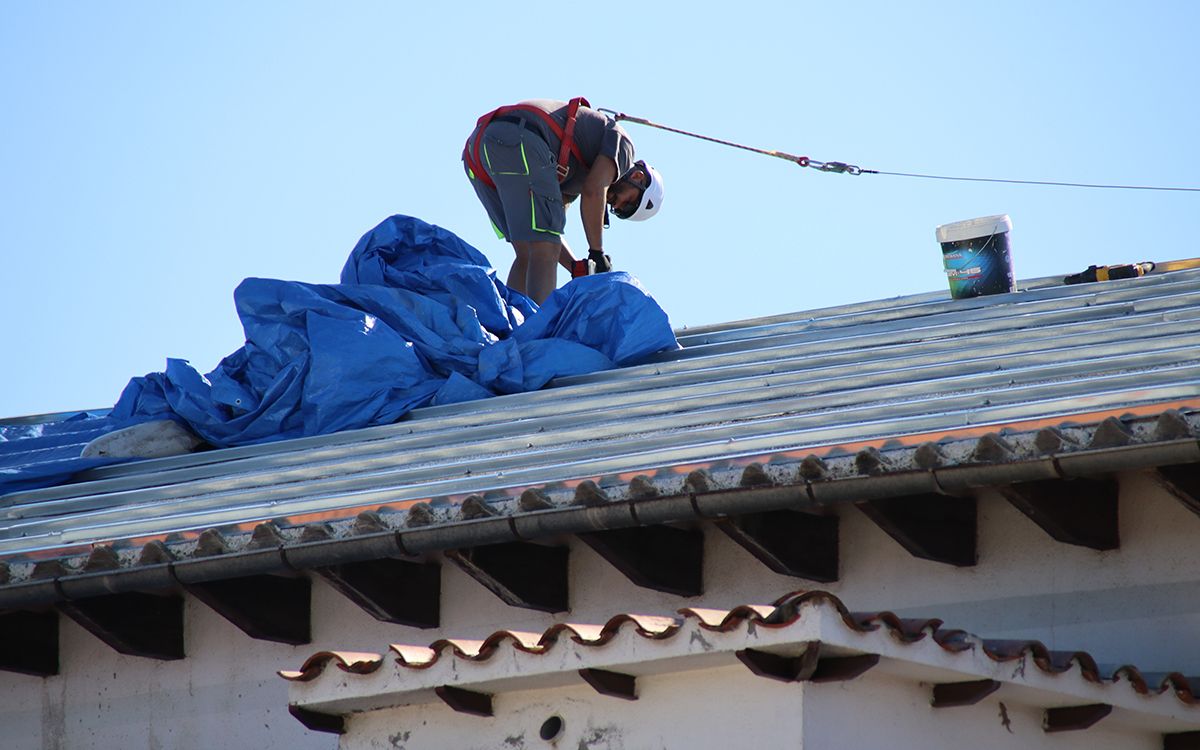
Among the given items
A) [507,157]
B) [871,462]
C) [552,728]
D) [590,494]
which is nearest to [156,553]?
[590,494]

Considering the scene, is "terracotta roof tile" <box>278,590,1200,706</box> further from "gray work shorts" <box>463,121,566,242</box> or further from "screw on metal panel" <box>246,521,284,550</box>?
"gray work shorts" <box>463,121,566,242</box>

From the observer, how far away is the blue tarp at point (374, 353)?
8938 millimetres

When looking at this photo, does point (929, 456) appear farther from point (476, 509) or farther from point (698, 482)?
point (476, 509)

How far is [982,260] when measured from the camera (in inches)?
371

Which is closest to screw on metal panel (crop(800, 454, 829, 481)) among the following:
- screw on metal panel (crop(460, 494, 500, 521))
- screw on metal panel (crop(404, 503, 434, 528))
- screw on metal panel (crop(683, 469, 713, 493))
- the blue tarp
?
screw on metal panel (crop(683, 469, 713, 493))

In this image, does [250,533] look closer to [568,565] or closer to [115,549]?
[115,549]

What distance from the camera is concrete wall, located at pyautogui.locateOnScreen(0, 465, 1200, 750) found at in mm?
5582

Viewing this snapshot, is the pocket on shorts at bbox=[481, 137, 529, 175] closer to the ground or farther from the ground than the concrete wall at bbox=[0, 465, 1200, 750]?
farther from the ground

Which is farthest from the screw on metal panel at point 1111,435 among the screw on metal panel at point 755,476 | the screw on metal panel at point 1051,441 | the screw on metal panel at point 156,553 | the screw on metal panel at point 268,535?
the screw on metal panel at point 156,553

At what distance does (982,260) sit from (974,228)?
0.63 feet

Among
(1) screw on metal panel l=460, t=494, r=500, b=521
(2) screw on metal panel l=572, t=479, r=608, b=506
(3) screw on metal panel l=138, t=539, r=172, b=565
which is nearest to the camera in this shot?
(2) screw on metal panel l=572, t=479, r=608, b=506

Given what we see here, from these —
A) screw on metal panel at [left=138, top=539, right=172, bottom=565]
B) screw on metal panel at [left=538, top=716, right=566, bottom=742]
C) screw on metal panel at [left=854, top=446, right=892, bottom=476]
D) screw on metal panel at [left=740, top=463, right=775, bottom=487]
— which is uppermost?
screw on metal panel at [left=854, top=446, right=892, bottom=476]

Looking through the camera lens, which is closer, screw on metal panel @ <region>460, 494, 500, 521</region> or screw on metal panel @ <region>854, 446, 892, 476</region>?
screw on metal panel @ <region>854, 446, 892, 476</region>

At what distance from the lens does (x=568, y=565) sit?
21.4 ft
